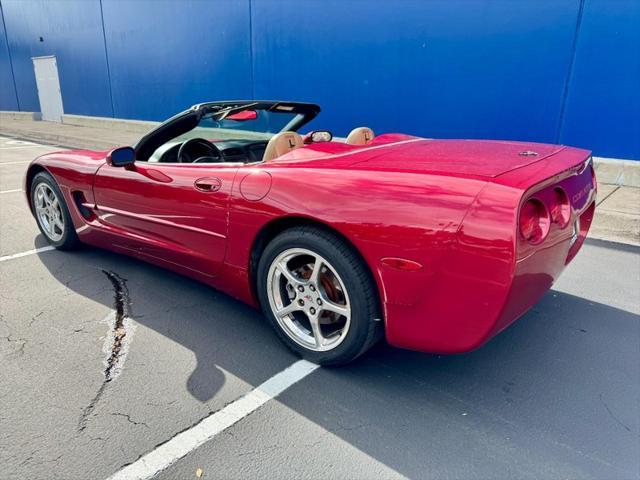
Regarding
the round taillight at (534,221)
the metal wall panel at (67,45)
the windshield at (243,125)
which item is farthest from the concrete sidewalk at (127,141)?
the windshield at (243,125)

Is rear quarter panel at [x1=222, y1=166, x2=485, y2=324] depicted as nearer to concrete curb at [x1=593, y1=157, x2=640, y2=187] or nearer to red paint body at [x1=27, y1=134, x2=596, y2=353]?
red paint body at [x1=27, y1=134, x2=596, y2=353]

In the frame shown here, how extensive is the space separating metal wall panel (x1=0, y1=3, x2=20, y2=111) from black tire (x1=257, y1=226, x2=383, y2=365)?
75.0ft

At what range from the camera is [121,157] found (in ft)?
10.7

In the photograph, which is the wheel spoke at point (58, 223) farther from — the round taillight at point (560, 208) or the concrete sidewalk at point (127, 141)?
the concrete sidewalk at point (127, 141)

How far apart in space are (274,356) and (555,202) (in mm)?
1698

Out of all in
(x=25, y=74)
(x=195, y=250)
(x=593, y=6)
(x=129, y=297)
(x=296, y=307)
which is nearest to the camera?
(x=296, y=307)

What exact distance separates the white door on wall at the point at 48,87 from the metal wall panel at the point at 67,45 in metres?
0.30

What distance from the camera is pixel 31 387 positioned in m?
2.42

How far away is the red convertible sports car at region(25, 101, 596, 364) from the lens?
77.9 inches

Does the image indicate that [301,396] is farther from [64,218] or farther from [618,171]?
[618,171]

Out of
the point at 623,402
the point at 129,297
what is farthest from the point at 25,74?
the point at 623,402

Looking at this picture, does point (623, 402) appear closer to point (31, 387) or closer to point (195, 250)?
point (195, 250)

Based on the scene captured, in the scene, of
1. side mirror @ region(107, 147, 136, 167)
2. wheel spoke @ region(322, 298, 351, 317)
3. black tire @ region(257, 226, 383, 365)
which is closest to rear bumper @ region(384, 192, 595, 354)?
black tire @ region(257, 226, 383, 365)

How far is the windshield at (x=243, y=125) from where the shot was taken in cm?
330
